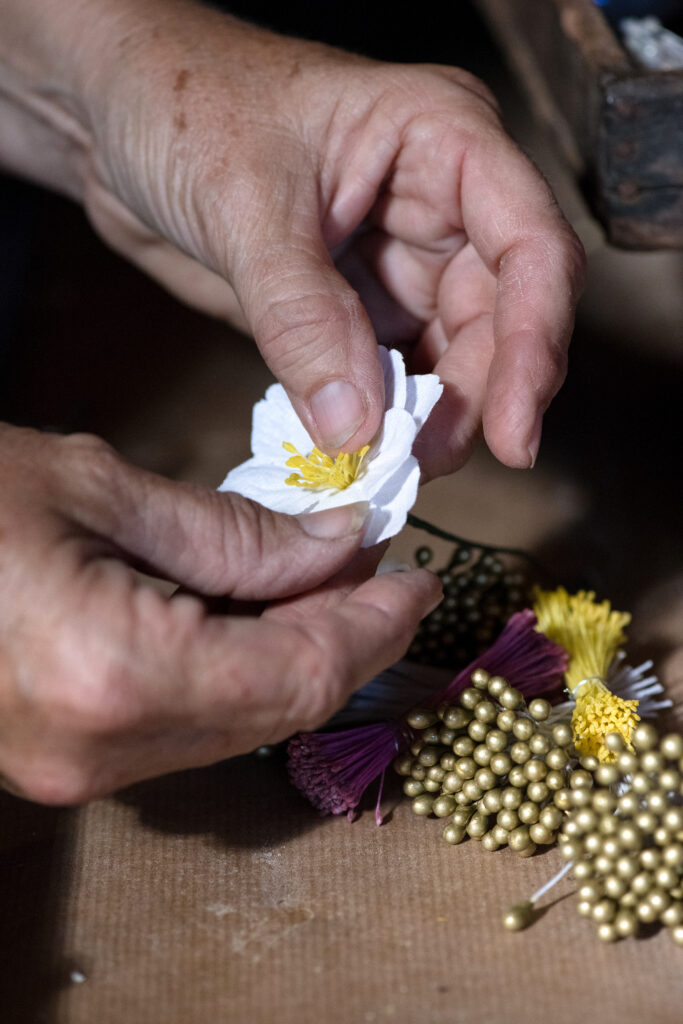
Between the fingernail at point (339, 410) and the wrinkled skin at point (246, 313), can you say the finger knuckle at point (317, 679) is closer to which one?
the wrinkled skin at point (246, 313)

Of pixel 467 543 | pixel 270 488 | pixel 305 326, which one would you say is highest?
pixel 305 326

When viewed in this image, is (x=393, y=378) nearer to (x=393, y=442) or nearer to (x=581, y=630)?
(x=393, y=442)

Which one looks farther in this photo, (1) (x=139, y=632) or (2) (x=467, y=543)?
(2) (x=467, y=543)

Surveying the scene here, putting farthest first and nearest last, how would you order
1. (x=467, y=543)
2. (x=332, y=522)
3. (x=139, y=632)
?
1. (x=467, y=543)
2. (x=332, y=522)
3. (x=139, y=632)

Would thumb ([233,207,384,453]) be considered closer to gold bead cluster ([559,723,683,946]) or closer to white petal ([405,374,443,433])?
white petal ([405,374,443,433])

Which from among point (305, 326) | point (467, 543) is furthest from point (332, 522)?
point (467, 543)

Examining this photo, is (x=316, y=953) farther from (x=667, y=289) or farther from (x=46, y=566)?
(x=667, y=289)

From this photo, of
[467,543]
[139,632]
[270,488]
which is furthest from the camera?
[467,543]

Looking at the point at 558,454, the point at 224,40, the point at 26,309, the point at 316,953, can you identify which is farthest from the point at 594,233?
the point at 316,953
